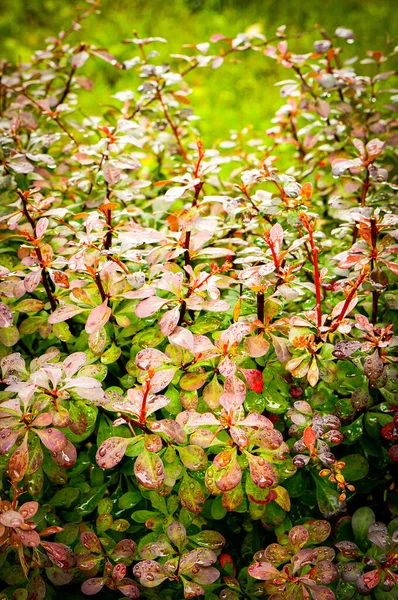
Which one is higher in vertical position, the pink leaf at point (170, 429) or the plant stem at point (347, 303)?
the plant stem at point (347, 303)

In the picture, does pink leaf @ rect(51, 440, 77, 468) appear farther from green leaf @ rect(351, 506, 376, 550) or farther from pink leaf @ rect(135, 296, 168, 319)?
green leaf @ rect(351, 506, 376, 550)

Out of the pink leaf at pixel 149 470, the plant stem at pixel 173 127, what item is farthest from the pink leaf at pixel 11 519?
the plant stem at pixel 173 127

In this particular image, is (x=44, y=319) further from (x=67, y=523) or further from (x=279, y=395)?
(x=279, y=395)

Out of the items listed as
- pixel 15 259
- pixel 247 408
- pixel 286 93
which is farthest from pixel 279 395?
pixel 286 93

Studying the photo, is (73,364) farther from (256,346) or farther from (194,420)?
(256,346)

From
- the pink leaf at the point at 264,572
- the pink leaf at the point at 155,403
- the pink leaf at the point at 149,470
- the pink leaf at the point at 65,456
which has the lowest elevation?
the pink leaf at the point at 264,572

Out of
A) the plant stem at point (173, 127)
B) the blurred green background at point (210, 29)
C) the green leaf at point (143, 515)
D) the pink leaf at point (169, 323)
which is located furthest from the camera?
the blurred green background at point (210, 29)

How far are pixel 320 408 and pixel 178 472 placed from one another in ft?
1.16

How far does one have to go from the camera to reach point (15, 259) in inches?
64.4

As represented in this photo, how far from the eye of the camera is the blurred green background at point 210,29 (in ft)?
15.7

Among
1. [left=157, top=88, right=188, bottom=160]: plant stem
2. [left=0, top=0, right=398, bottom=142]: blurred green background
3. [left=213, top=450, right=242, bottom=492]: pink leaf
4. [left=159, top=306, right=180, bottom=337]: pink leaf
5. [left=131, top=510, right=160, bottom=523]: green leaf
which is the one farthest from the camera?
[left=0, top=0, right=398, bottom=142]: blurred green background

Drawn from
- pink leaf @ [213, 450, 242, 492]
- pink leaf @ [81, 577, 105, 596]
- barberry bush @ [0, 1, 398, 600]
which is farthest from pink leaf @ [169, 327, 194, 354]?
pink leaf @ [81, 577, 105, 596]

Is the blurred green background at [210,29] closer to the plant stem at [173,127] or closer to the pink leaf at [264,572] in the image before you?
the plant stem at [173,127]

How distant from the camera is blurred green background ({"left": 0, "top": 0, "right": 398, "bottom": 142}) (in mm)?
4773
